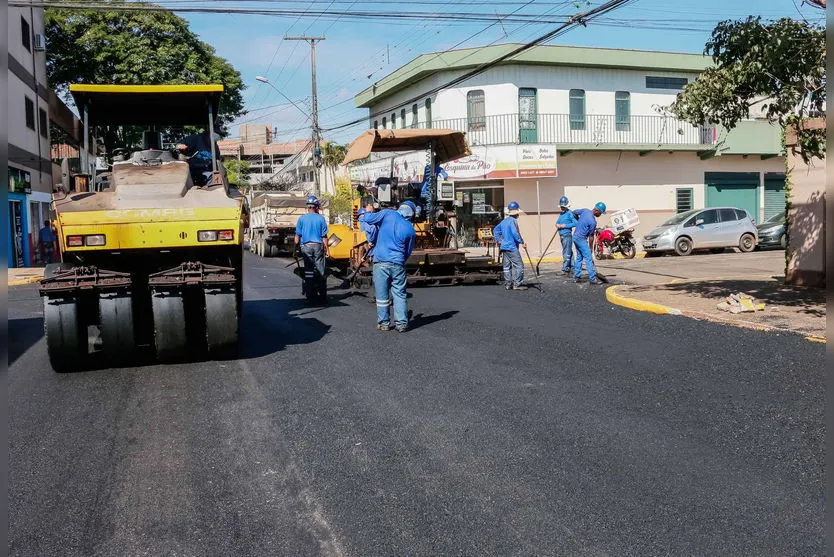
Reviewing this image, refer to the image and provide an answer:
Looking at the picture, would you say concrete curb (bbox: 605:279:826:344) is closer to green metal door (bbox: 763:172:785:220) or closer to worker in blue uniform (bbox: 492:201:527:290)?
worker in blue uniform (bbox: 492:201:527:290)

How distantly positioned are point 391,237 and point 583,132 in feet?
71.0

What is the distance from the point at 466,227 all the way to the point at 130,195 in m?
23.2

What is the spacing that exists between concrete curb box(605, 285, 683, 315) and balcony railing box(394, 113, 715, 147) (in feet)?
53.4

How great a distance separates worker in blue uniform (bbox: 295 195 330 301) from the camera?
1380 cm

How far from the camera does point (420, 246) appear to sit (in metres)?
17.0

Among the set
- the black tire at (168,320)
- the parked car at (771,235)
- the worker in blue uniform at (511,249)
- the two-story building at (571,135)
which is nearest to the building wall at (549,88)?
the two-story building at (571,135)

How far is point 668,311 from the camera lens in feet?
39.9

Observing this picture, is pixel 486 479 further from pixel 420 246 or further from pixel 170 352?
pixel 420 246

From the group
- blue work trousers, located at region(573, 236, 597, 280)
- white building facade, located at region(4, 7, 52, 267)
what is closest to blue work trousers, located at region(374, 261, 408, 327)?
blue work trousers, located at region(573, 236, 597, 280)

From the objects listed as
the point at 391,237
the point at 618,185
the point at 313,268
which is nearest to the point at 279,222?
the point at 618,185

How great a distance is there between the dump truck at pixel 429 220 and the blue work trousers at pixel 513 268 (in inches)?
33.6

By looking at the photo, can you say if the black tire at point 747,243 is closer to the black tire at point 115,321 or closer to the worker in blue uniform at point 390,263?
the worker in blue uniform at point 390,263

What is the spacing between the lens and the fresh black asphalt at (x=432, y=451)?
4.30m

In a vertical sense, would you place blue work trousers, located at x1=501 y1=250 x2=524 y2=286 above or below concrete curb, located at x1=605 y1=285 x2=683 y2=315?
above
